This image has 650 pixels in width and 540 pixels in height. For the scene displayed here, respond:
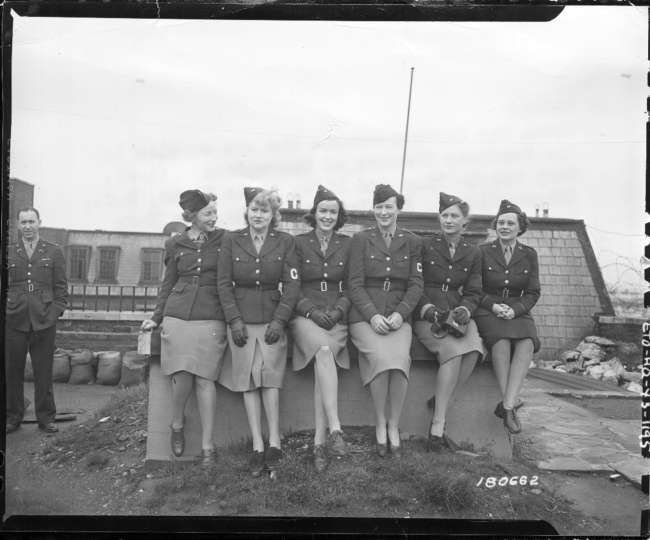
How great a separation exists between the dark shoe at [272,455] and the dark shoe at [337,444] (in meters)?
0.38

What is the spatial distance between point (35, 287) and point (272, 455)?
232cm

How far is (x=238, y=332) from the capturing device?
4043mm

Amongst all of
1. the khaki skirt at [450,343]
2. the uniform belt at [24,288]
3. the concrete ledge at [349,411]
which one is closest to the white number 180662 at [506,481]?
the concrete ledge at [349,411]

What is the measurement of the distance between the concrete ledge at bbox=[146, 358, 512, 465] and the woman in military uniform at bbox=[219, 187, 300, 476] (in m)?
0.20

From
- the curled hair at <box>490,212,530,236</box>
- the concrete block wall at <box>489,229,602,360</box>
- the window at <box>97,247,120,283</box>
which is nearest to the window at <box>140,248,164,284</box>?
the window at <box>97,247,120,283</box>

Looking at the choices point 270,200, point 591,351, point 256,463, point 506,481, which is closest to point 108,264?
point 270,200

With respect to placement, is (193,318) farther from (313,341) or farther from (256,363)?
(313,341)

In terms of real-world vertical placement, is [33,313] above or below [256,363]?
above

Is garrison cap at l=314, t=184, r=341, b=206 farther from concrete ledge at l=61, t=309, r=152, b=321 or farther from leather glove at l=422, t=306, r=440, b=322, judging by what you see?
concrete ledge at l=61, t=309, r=152, b=321

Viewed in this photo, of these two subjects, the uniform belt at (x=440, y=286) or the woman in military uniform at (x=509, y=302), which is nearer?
the woman in military uniform at (x=509, y=302)

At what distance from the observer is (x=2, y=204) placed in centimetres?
407

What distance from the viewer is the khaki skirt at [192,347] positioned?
4.07 metres

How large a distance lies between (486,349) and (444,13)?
8.68 feet

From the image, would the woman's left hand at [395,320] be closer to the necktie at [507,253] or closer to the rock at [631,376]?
the necktie at [507,253]
